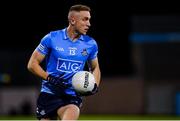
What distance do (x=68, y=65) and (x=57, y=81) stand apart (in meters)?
0.27

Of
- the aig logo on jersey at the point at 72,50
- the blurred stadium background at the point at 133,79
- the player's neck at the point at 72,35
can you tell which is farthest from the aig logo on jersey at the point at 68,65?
the blurred stadium background at the point at 133,79

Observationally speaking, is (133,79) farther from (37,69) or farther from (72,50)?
(37,69)

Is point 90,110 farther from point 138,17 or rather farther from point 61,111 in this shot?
point 61,111

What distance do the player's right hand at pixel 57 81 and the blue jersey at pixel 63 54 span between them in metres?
0.07

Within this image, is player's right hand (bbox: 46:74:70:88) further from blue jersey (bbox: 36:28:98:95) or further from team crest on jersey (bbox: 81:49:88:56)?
team crest on jersey (bbox: 81:49:88:56)

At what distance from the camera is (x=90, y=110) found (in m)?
20.9

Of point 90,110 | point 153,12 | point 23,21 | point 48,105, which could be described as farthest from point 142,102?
point 48,105

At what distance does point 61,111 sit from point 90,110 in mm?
12734

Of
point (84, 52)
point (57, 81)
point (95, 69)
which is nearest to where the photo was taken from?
point (57, 81)

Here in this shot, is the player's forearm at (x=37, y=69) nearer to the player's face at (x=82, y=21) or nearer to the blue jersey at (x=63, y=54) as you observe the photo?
the blue jersey at (x=63, y=54)

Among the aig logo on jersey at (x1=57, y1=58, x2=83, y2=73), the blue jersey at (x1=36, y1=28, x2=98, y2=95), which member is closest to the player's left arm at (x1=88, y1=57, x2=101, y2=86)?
the blue jersey at (x1=36, y1=28, x2=98, y2=95)

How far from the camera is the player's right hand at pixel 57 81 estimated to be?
809cm

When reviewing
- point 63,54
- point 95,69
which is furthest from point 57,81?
point 95,69

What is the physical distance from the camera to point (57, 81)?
8094 mm
